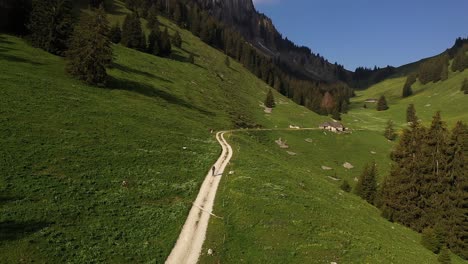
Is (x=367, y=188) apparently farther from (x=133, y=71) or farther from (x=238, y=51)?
(x=238, y=51)

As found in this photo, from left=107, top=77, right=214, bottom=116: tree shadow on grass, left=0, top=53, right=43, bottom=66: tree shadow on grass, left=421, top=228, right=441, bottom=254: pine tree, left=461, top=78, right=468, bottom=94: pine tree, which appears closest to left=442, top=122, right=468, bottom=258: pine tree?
left=421, top=228, right=441, bottom=254: pine tree

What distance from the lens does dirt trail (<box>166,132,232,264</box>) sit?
23.7m

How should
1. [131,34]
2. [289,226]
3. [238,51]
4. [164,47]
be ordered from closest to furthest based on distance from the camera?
[289,226]
[131,34]
[164,47]
[238,51]

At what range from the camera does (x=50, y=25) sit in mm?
71500

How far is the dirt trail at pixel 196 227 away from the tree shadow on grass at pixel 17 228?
341 inches

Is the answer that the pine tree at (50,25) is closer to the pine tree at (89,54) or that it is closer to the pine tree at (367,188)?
the pine tree at (89,54)

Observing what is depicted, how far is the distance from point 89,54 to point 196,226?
150 feet

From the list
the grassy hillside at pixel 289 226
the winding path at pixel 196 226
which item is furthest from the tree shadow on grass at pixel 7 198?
the grassy hillside at pixel 289 226

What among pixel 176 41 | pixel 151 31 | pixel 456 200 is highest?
pixel 176 41

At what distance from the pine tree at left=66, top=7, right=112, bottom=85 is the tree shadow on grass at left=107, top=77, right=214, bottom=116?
3299 millimetres

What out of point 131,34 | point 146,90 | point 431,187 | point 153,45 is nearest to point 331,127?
point 431,187

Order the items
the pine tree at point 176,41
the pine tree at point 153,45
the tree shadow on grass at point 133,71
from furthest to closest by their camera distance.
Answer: the pine tree at point 176,41 → the pine tree at point 153,45 → the tree shadow on grass at point 133,71

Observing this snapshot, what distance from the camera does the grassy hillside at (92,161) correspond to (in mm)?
23078

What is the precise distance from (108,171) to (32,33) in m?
54.6
